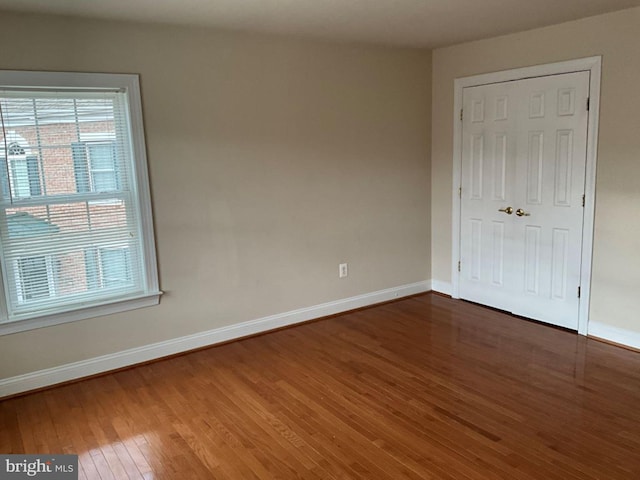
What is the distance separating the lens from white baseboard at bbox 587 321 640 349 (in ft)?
12.3

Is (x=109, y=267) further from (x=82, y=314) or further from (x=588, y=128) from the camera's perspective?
(x=588, y=128)

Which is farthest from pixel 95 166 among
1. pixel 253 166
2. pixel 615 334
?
pixel 615 334

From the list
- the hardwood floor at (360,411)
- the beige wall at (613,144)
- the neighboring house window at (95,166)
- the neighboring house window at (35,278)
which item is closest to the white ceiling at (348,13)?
the beige wall at (613,144)

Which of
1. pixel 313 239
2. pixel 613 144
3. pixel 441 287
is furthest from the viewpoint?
pixel 441 287

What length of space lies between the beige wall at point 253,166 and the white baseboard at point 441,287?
1.35 feet

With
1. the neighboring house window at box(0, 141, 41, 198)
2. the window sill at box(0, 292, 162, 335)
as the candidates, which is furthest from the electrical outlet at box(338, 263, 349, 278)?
the neighboring house window at box(0, 141, 41, 198)

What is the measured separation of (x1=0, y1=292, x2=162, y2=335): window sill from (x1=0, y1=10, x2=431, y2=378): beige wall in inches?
2.5

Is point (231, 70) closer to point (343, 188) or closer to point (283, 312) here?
point (343, 188)

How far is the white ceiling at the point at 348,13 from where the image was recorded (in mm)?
3051

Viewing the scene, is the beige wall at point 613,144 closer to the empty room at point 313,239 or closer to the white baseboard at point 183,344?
the empty room at point 313,239

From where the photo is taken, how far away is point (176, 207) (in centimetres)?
378

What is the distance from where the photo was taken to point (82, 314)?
11.4 ft

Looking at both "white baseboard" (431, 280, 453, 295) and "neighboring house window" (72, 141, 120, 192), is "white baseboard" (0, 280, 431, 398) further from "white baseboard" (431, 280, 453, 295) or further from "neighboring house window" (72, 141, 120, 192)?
"neighboring house window" (72, 141, 120, 192)

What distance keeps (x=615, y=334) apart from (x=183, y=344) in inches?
128
